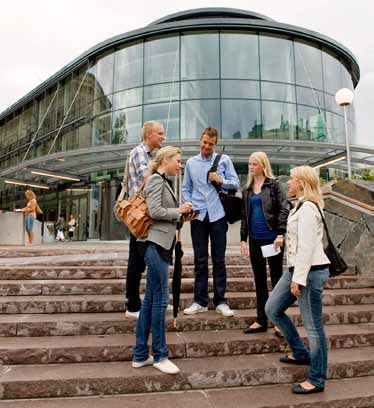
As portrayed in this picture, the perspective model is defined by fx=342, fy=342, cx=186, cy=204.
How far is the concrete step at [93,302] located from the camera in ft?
13.4

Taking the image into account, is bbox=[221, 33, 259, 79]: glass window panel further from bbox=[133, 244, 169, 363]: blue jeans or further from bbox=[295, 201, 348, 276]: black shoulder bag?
bbox=[133, 244, 169, 363]: blue jeans

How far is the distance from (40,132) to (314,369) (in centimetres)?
2530

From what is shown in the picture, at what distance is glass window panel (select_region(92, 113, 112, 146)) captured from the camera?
18.4m

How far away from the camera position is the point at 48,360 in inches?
126

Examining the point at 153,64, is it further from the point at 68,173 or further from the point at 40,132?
the point at 40,132

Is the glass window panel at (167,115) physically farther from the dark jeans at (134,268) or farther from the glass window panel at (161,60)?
the dark jeans at (134,268)

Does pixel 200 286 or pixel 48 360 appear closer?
pixel 48 360

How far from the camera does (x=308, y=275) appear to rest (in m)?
2.76

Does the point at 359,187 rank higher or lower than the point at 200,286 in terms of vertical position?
higher

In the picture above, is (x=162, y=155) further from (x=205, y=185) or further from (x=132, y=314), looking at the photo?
(x=132, y=314)

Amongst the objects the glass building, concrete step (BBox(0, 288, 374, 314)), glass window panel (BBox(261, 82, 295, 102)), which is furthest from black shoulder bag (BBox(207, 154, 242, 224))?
glass window panel (BBox(261, 82, 295, 102))

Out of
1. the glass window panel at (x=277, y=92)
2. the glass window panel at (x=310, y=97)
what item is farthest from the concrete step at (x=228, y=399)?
the glass window panel at (x=310, y=97)

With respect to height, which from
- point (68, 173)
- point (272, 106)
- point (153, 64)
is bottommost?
point (68, 173)

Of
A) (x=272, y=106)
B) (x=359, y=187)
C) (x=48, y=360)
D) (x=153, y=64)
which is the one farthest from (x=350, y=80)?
(x=48, y=360)
